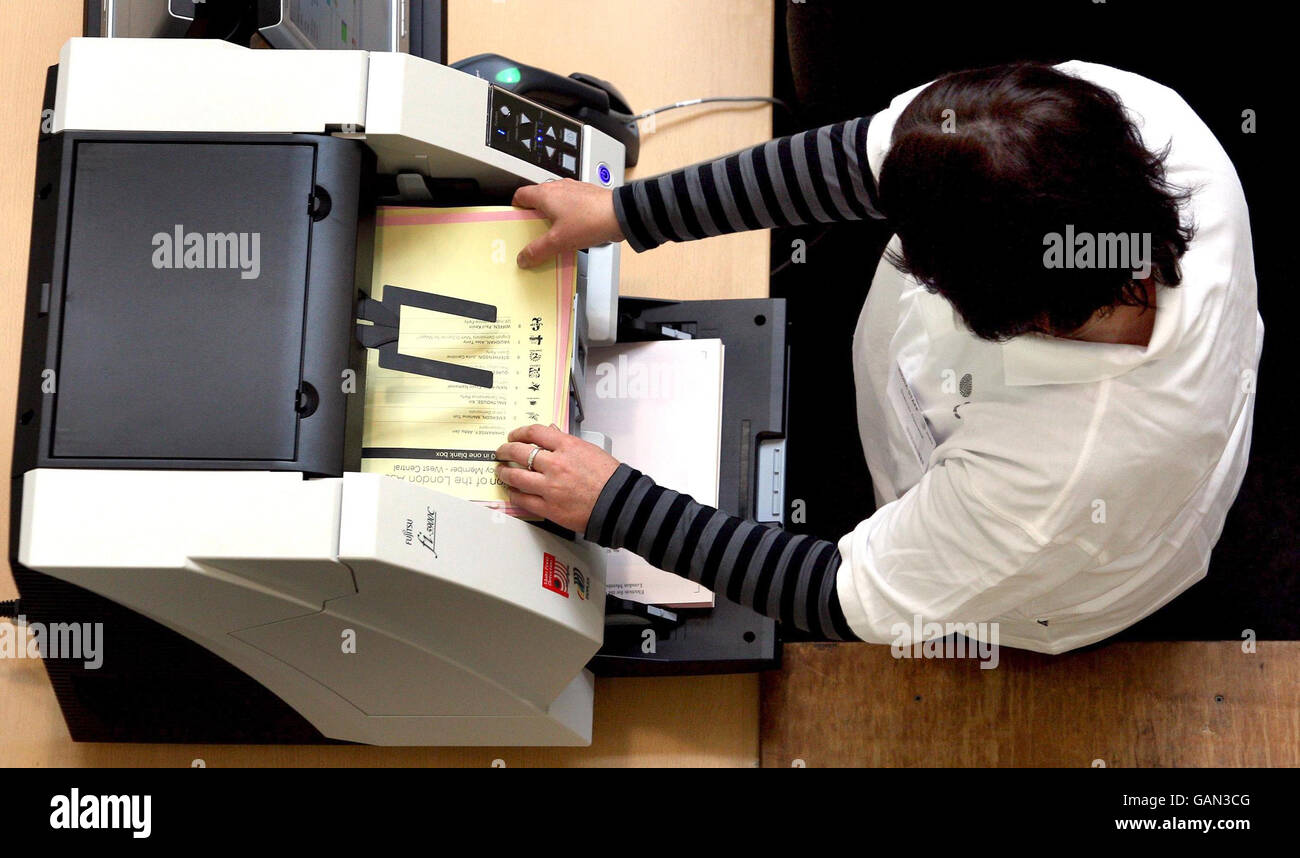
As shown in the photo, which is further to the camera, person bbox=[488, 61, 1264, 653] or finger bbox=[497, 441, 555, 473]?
finger bbox=[497, 441, 555, 473]

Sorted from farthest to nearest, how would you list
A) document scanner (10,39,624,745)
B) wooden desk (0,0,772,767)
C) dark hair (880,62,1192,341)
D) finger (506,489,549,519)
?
1. wooden desk (0,0,772,767)
2. finger (506,489,549,519)
3. document scanner (10,39,624,745)
4. dark hair (880,62,1192,341)

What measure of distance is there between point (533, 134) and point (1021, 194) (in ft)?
1.47

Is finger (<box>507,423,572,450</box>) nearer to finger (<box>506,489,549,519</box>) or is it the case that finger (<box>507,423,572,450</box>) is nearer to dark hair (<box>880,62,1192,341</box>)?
finger (<box>506,489,549,519</box>)

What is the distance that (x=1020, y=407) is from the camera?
745 millimetres

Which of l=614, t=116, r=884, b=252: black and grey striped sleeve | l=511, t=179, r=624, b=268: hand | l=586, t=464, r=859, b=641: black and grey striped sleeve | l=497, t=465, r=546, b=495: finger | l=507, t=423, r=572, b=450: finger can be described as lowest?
l=586, t=464, r=859, b=641: black and grey striped sleeve

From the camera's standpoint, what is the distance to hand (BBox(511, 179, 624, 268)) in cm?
88

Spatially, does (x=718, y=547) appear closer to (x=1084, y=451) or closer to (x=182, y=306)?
(x=1084, y=451)

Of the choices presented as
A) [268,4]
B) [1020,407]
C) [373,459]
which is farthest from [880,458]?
[268,4]

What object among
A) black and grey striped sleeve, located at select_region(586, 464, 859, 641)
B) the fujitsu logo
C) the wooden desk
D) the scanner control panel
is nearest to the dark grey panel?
the fujitsu logo

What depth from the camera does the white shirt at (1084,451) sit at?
0.71 m

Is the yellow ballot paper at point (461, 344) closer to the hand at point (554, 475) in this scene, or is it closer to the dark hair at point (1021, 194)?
the hand at point (554, 475)
